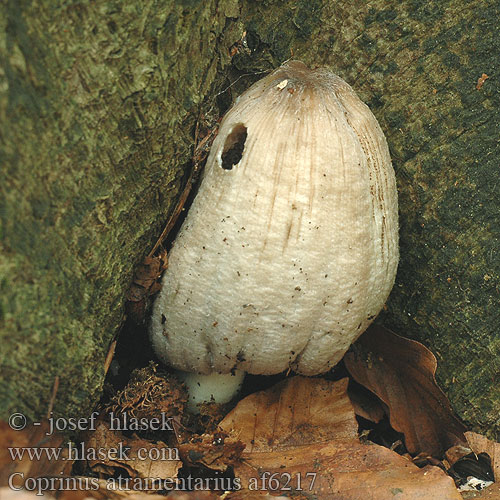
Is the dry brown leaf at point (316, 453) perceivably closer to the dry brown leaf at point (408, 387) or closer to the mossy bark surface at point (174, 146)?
the dry brown leaf at point (408, 387)

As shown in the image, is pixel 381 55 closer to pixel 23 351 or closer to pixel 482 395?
pixel 482 395

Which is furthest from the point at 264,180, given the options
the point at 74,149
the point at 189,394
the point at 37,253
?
the point at 189,394

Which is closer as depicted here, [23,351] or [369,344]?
[23,351]

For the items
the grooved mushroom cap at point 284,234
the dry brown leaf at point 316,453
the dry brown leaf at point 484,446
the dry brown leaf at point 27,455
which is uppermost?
the grooved mushroom cap at point 284,234

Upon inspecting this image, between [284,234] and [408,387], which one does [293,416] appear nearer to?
[408,387]

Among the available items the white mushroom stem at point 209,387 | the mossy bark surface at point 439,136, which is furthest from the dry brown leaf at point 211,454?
the mossy bark surface at point 439,136

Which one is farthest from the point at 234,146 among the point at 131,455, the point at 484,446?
the point at 484,446
